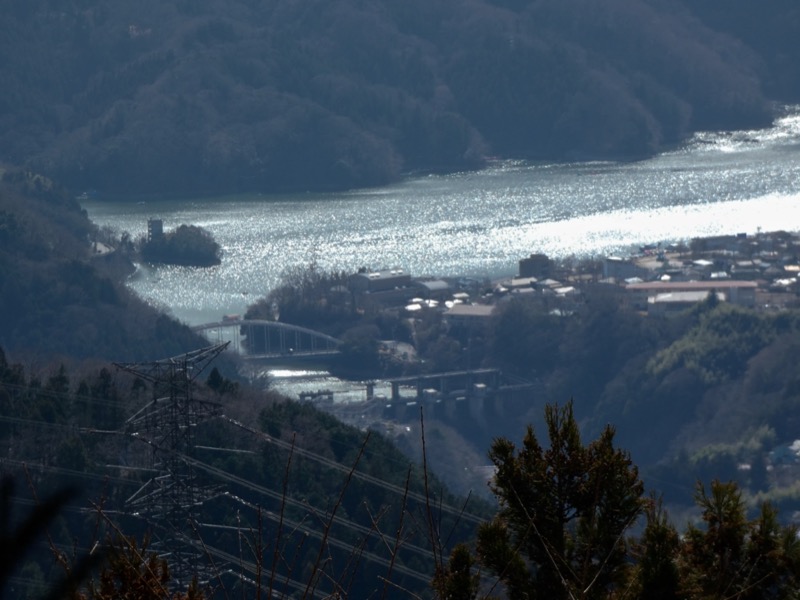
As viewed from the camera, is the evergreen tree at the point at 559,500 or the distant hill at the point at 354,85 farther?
the distant hill at the point at 354,85

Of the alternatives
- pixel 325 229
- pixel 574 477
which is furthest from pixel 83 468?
pixel 325 229

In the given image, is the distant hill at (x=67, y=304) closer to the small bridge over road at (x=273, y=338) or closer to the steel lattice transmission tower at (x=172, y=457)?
the small bridge over road at (x=273, y=338)

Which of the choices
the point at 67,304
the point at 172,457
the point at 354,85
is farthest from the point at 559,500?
the point at 354,85

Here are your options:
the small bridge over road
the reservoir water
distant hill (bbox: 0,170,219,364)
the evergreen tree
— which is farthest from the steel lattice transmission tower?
the reservoir water

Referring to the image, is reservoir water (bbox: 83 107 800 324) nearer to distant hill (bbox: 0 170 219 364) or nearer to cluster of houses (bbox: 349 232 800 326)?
distant hill (bbox: 0 170 219 364)

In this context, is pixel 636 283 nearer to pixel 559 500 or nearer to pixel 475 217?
pixel 475 217

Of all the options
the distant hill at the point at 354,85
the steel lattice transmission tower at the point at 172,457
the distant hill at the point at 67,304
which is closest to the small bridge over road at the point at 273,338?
the distant hill at the point at 67,304
